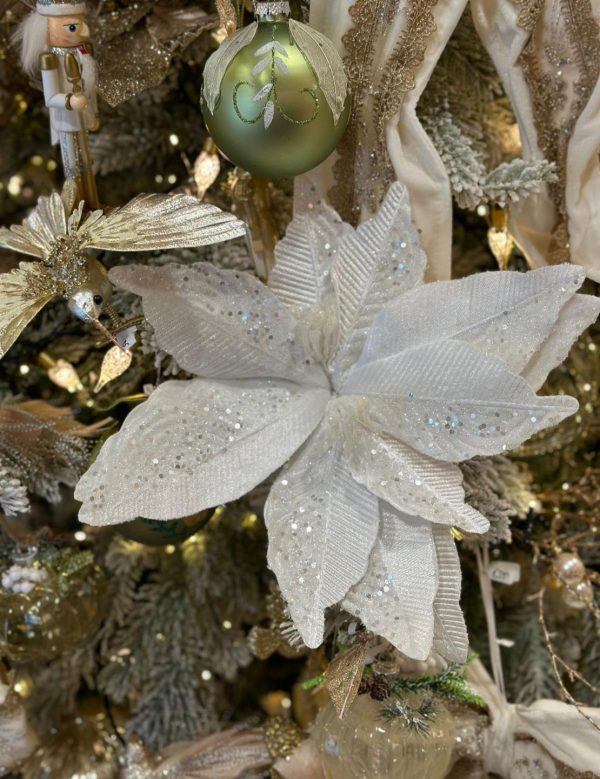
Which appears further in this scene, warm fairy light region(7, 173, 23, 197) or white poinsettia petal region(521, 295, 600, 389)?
warm fairy light region(7, 173, 23, 197)

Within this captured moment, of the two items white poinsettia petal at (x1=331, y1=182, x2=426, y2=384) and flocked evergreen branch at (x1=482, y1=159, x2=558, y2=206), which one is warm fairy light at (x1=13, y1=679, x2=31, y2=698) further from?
flocked evergreen branch at (x1=482, y1=159, x2=558, y2=206)

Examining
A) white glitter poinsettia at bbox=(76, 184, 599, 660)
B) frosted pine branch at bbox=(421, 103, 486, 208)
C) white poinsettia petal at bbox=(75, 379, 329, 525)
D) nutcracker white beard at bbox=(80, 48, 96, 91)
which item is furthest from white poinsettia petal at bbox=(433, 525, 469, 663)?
nutcracker white beard at bbox=(80, 48, 96, 91)

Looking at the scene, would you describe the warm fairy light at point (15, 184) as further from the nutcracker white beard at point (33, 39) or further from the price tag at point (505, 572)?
the price tag at point (505, 572)

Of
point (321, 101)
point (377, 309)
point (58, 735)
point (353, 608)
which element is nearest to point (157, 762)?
point (58, 735)

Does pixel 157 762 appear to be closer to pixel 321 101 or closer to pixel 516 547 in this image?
pixel 516 547

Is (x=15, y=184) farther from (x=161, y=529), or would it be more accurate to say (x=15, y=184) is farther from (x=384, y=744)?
(x=384, y=744)

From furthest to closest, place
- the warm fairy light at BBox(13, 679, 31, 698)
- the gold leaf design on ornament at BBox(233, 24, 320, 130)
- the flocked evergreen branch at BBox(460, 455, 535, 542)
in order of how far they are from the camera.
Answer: the warm fairy light at BBox(13, 679, 31, 698), the flocked evergreen branch at BBox(460, 455, 535, 542), the gold leaf design on ornament at BBox(233, 24, 320, 130)
